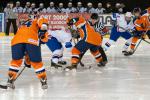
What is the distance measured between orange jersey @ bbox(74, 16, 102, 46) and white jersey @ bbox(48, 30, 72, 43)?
9.3 inches

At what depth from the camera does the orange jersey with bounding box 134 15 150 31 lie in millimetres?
9562

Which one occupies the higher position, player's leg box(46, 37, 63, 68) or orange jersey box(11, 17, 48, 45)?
orange jersey box(11, 17, 48, 45)

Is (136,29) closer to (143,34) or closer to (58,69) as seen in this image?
(143,34)

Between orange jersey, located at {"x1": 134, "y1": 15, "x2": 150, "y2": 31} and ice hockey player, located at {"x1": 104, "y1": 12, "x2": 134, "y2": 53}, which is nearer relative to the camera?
orange jersey, located at {"x1": 134, "y1": 15, "x2": 150, "y2": 31}

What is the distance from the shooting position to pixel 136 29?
9.75 m

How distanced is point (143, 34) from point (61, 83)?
3848 millimetres

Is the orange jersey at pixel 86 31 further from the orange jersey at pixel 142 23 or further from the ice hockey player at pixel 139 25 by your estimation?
the orange jersey at pixel 142 23

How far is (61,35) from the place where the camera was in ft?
25.3

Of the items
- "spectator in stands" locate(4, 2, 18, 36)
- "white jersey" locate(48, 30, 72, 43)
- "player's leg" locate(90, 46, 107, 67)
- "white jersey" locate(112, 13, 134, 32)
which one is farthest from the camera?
"spectator in stands" locate(4, 2, 18, 36)

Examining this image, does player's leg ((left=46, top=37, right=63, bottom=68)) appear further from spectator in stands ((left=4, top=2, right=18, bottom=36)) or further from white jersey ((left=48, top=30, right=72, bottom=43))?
spectator in stands ((left=4, top=2, right=18, bottom=36))

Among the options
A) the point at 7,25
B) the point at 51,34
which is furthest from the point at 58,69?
the point at 7,25

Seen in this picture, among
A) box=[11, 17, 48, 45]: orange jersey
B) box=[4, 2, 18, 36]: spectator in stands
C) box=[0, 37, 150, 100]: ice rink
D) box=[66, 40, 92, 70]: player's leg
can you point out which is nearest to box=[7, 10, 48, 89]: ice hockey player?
box=[11, 17, 48, 45]: orange jersey

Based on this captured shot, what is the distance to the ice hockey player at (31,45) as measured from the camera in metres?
5.83

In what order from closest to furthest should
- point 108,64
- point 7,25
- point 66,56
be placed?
point 108,64, point 66,56, point 7,25
